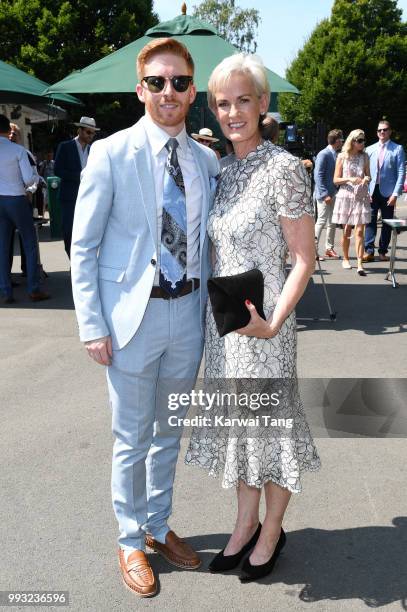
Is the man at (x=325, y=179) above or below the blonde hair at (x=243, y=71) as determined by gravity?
below

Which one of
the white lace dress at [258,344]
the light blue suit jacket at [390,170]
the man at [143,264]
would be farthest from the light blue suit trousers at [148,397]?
the light blue suit jacket at [390,170]

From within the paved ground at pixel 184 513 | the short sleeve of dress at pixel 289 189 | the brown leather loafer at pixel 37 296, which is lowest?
the brown leather loafer at pixel 37 296

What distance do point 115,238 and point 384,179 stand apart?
29.2 feet

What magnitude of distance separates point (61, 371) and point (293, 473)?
127 inches

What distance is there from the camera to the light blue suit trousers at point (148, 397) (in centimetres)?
254

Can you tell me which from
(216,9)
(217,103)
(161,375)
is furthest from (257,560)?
(216,9)

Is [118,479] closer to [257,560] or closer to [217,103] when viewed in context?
[257,560]

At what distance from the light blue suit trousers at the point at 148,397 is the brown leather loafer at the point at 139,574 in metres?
0.05

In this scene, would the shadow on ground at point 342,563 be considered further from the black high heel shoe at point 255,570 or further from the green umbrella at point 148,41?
the green umbrella at point 148,41

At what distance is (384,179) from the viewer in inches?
416

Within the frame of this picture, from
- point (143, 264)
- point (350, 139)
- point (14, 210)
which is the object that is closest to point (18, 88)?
point (14, 210)

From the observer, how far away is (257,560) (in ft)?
8.95

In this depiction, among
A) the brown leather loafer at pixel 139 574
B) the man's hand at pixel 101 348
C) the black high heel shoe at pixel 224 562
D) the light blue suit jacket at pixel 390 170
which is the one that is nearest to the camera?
the man's hand at pixel 101 348

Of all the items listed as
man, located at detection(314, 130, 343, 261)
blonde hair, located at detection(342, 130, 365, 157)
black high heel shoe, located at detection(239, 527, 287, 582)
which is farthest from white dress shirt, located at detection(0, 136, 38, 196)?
black high heel shoe, located at detection(239, 527, 287, 582)
